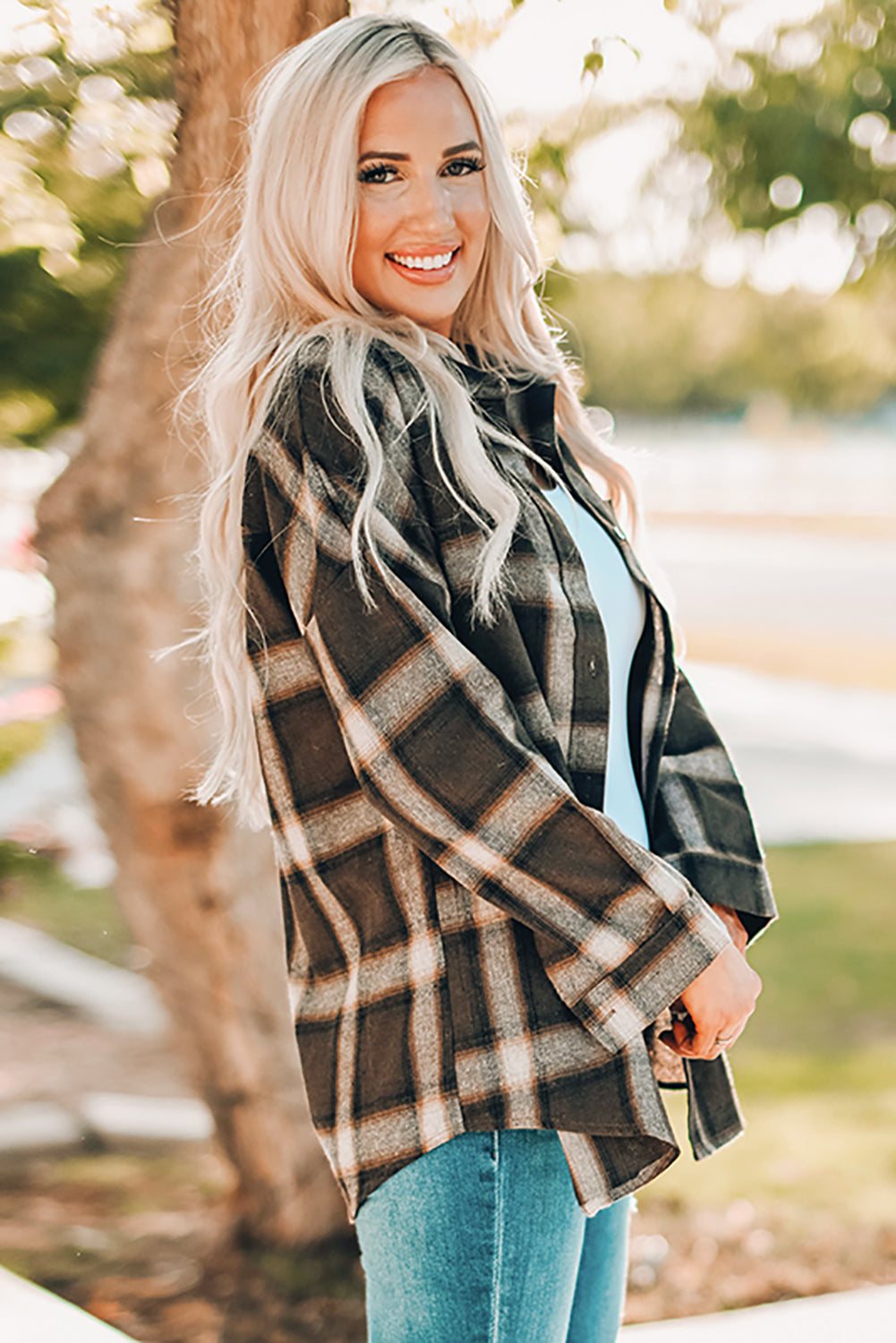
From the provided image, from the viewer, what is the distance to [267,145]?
1359 millimetres

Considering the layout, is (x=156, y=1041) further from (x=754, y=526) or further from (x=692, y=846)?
(x=754, y=526)

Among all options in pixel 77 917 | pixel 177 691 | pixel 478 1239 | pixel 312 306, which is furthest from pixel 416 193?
pixel 77 917

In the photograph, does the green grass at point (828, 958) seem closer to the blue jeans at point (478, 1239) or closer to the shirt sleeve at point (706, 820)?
the shirt sleeve at point (706, 820)

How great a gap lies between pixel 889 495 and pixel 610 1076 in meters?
28.4

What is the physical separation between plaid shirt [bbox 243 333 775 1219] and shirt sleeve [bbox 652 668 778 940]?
0.19m

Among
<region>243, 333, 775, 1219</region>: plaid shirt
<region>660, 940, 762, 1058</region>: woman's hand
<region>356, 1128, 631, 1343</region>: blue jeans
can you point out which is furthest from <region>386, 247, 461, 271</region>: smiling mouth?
<region>356, 1128, 631, 1343</region>: blue jeans

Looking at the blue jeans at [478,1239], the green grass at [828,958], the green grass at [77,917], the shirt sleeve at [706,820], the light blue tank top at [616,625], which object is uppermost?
the light blue tank top at [616,625]

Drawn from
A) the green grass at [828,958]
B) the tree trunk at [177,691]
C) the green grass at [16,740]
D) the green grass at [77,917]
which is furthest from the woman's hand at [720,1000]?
the green grass at [77,917]

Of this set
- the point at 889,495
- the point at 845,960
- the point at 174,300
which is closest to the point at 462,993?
the point at 174,300

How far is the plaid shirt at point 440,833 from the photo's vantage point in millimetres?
1212

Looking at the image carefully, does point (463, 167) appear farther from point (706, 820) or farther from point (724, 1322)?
point (724, 1322)

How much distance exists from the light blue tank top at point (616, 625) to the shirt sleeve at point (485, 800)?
17cm

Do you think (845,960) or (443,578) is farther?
(845,960)

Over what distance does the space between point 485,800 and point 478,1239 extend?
43 cm
